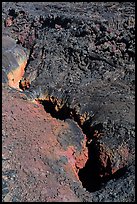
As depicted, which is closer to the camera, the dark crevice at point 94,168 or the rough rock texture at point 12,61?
the dark crevice at point 94,168

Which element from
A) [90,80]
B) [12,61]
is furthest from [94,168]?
[12,61]

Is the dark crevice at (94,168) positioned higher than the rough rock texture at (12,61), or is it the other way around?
the rough rock texture at (12,61)

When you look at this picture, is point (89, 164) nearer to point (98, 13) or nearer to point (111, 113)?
point (111, 113)

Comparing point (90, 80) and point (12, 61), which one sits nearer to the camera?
point (90, 80)

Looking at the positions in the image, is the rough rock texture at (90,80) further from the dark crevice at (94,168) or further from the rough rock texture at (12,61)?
the rough rock texture at (12,61)

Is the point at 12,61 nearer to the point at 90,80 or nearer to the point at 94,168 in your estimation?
the point at 90,80

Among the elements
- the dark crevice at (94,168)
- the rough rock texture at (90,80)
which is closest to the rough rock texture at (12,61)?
the rough rock texture at (90,80)

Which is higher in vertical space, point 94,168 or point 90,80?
point 90,80

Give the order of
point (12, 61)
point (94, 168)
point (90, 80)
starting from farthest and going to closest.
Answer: point (12, 61) → point (90, 80) → point (94, 168)

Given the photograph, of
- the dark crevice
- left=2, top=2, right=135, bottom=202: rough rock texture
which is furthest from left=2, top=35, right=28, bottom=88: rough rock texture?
the dark crevice
